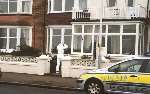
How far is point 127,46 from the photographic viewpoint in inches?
1157

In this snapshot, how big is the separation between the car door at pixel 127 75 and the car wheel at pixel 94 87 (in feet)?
1.44

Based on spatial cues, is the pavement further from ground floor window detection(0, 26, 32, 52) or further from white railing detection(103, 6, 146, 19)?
ground floor window detection(0, 26, 32, 52)

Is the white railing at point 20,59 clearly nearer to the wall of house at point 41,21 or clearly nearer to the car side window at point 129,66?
the wall of house at point 41,21

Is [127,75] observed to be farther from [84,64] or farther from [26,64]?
[26,64]

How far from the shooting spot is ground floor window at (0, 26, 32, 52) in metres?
34.4

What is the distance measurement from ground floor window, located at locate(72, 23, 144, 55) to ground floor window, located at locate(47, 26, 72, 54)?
1715 mm

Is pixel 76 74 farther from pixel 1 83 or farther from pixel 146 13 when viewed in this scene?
pixel 146 13

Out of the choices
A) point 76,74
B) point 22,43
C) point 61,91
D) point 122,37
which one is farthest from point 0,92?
point 22,43

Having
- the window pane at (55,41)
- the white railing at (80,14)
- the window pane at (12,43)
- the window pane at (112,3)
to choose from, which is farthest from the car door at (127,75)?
the window pane at (12,43)

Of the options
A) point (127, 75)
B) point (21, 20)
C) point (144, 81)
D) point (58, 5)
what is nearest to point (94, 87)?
point (127, 75)

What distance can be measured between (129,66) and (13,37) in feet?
65.5

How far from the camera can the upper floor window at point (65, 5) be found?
32053 mm

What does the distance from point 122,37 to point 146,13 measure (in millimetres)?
2290

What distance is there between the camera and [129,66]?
52.5ft
